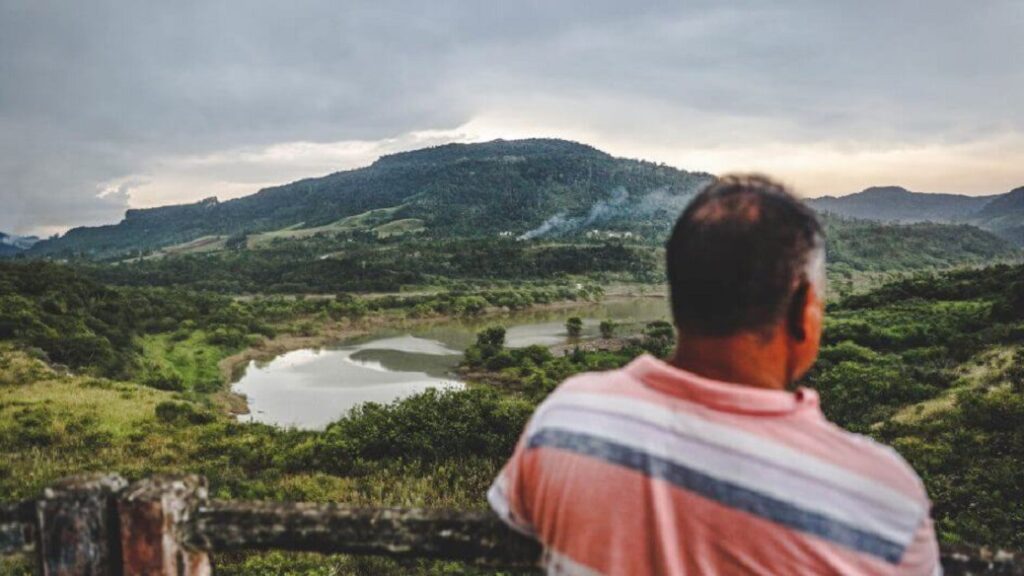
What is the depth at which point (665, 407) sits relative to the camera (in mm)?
1583

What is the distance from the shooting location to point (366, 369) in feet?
136

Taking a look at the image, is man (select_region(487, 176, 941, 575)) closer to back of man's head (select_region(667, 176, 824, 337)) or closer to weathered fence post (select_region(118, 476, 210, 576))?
back of man's head (select_region(667, 176, 824, 337))

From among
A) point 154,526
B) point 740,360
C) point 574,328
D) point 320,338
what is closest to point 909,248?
point 574,328

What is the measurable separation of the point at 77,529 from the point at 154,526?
31 centimetres

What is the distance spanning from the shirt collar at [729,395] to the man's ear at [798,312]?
0.17m

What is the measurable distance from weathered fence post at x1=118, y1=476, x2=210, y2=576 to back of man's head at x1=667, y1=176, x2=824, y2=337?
83.4 inches

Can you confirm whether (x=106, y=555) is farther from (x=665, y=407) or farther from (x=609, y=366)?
(x=609, y=366)

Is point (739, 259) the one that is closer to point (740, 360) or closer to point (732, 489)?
point (740, 360)

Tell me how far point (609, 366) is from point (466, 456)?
73.1 ft

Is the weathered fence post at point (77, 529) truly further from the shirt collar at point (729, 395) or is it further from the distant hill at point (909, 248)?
the distant hill at point (909, 248)

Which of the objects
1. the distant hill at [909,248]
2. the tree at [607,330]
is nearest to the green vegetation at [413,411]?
the tree at [607,330]

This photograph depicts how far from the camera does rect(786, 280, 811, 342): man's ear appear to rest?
171cm

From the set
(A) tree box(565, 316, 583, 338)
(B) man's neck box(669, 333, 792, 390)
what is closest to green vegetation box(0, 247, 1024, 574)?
(B) man's neck box(669, 333, 792, 390)

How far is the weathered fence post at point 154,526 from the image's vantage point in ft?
8.24
